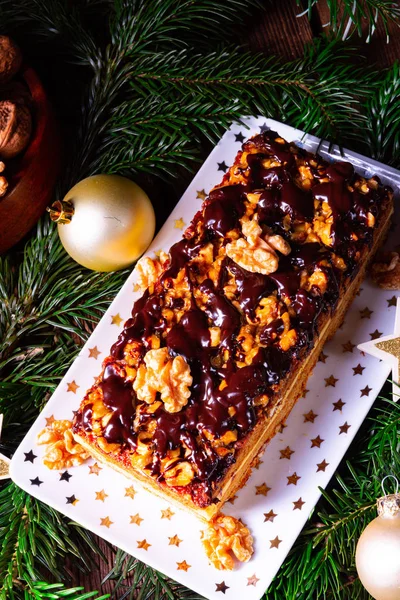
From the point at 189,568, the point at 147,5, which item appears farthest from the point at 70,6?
the point at 189,568

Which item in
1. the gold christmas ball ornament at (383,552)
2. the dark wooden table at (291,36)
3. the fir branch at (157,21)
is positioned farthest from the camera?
the dark wooden table at (291,36)

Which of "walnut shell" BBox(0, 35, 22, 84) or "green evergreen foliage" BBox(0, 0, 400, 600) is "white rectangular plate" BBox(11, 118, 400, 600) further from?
"walnut shell" BBox(0, 35, 22, 84)

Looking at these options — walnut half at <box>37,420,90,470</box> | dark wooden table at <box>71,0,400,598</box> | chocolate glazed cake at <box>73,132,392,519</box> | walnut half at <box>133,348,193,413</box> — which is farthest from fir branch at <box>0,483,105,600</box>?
dark wooden table at <box>71,0,400,598</box>

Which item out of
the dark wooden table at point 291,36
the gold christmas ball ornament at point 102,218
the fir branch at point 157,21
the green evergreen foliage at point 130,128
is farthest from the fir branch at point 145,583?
the dark wooden table at point 291,36

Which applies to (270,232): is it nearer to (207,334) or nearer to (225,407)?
(207,334)

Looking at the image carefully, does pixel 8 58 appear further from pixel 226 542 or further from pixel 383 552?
pixel 383 552

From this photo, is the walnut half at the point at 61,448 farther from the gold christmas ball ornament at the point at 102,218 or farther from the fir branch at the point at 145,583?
the gold christmas ball ornament at the point at 102,218

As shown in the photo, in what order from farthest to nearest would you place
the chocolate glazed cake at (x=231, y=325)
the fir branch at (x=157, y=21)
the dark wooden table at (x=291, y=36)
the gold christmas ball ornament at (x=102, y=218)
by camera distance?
the dark wooden table at (x=291, y=36) → the fir branch at (x=157, y=21) → the gold christmas ball ornament at (x=102, y=218) → the chocolate glazed cake at (x=231, y=325)

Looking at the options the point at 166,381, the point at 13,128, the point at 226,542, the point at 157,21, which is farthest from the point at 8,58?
the point at 226,542
